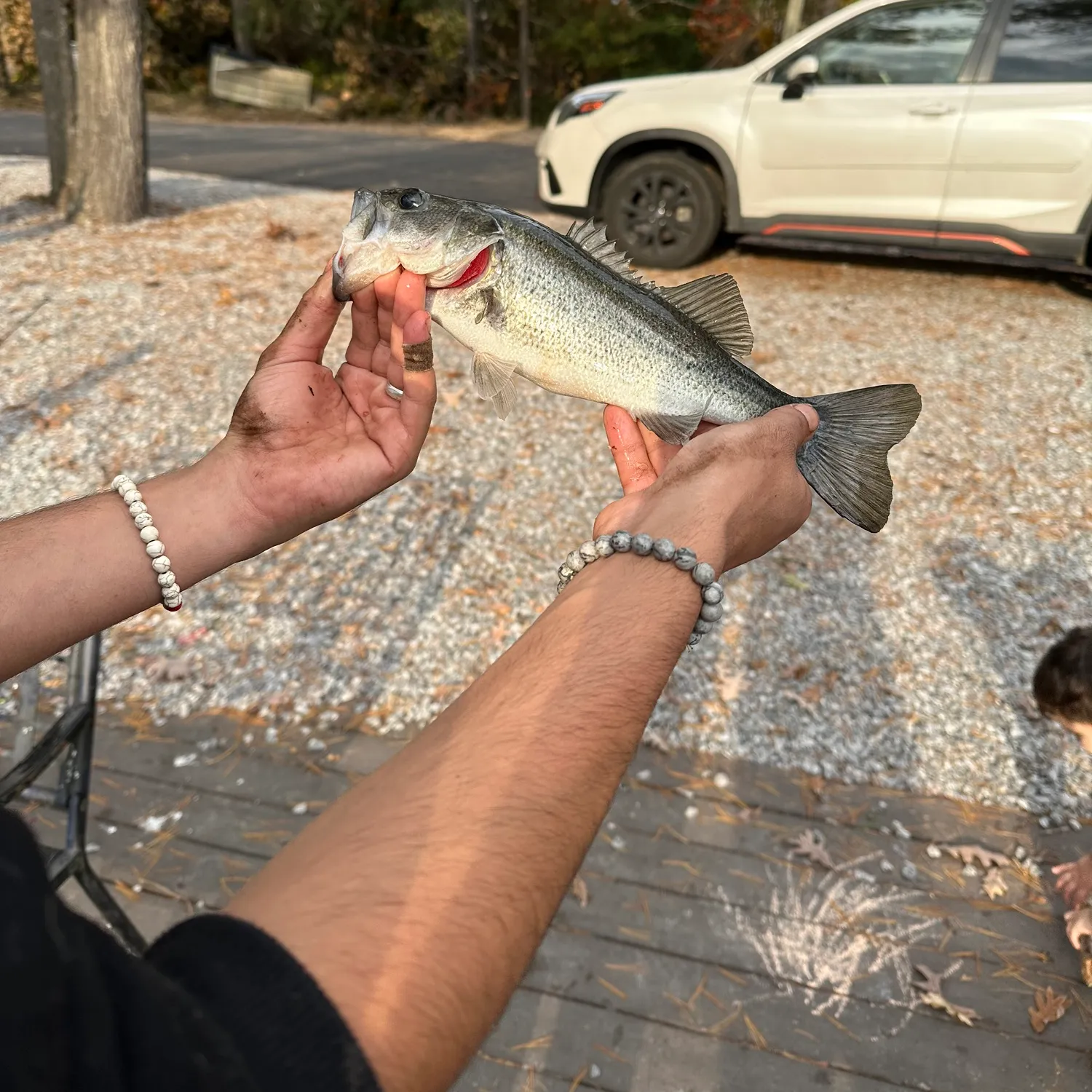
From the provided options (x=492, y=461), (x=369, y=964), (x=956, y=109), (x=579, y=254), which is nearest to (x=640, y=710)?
(x=369, y=964)

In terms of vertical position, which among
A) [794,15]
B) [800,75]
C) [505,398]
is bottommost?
[505,398]

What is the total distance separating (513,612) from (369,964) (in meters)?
3.40

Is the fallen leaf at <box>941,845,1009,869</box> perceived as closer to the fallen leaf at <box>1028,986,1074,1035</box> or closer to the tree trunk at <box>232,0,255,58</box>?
the fallen leaf at <box>1028,986,1074,1035</box>

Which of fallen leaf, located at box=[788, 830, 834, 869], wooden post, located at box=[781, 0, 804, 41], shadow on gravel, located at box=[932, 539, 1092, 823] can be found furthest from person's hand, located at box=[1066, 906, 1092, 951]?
wooden post, located at box=[781, 0, 804, 41]

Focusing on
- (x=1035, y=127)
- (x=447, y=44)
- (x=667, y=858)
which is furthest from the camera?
(x=447, y=44)

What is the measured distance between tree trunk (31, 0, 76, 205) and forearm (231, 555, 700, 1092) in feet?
32.8

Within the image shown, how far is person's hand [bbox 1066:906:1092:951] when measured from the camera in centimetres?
273

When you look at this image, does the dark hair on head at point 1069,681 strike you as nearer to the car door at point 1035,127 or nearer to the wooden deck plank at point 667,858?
the wooden deck plank at point 667,858

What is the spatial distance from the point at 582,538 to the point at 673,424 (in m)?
2.53

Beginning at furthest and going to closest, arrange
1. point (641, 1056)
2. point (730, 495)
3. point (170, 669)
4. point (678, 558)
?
point (170, 669)
point (641, 1056)
point (730, 495)
point (678, 558)

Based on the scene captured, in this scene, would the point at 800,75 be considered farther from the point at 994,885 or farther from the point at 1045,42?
the point at 994,885

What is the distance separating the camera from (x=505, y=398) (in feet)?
7.75

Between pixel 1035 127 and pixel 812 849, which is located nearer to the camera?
pixel 812 849

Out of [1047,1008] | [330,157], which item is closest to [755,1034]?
[1047,1008]
